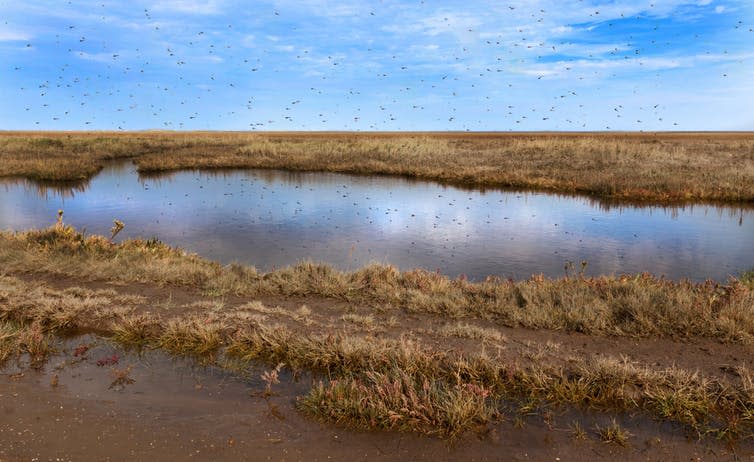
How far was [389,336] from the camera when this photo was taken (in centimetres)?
757

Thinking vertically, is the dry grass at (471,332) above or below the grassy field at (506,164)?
below

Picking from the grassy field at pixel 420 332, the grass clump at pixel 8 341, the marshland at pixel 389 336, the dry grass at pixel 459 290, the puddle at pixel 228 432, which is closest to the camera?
the puddle at pixel 228 432

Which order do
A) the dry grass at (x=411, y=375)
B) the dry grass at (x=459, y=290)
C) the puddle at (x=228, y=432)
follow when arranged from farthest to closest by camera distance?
the dry grass at (x=459, y=290), the dry grass at (x=411, y=375), the puddle at (x=228, y=432)

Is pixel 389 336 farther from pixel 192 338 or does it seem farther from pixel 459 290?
pixel 192 338

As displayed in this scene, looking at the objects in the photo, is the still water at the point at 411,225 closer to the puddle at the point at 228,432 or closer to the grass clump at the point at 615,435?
the puddle at the point at 228,432

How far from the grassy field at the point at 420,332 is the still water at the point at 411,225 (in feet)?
9.08

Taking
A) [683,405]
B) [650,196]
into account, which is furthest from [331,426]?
[650,196]

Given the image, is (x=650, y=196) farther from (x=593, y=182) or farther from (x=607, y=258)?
(x=607, y=258)

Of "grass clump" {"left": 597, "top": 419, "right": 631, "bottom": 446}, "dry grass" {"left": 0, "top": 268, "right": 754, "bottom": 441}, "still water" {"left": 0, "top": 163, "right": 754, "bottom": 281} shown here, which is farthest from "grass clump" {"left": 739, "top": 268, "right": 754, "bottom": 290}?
"grass clump" {"left": 597, "top": 419, "right": 631, "bottom": 446}

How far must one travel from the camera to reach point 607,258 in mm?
13820

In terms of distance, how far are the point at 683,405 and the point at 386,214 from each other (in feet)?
50.2

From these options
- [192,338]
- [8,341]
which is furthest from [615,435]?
[8,341]

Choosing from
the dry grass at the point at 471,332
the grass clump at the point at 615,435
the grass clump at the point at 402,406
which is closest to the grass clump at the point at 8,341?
the grass clump at the point at 402,406

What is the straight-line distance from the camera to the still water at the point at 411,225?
13.5 m
